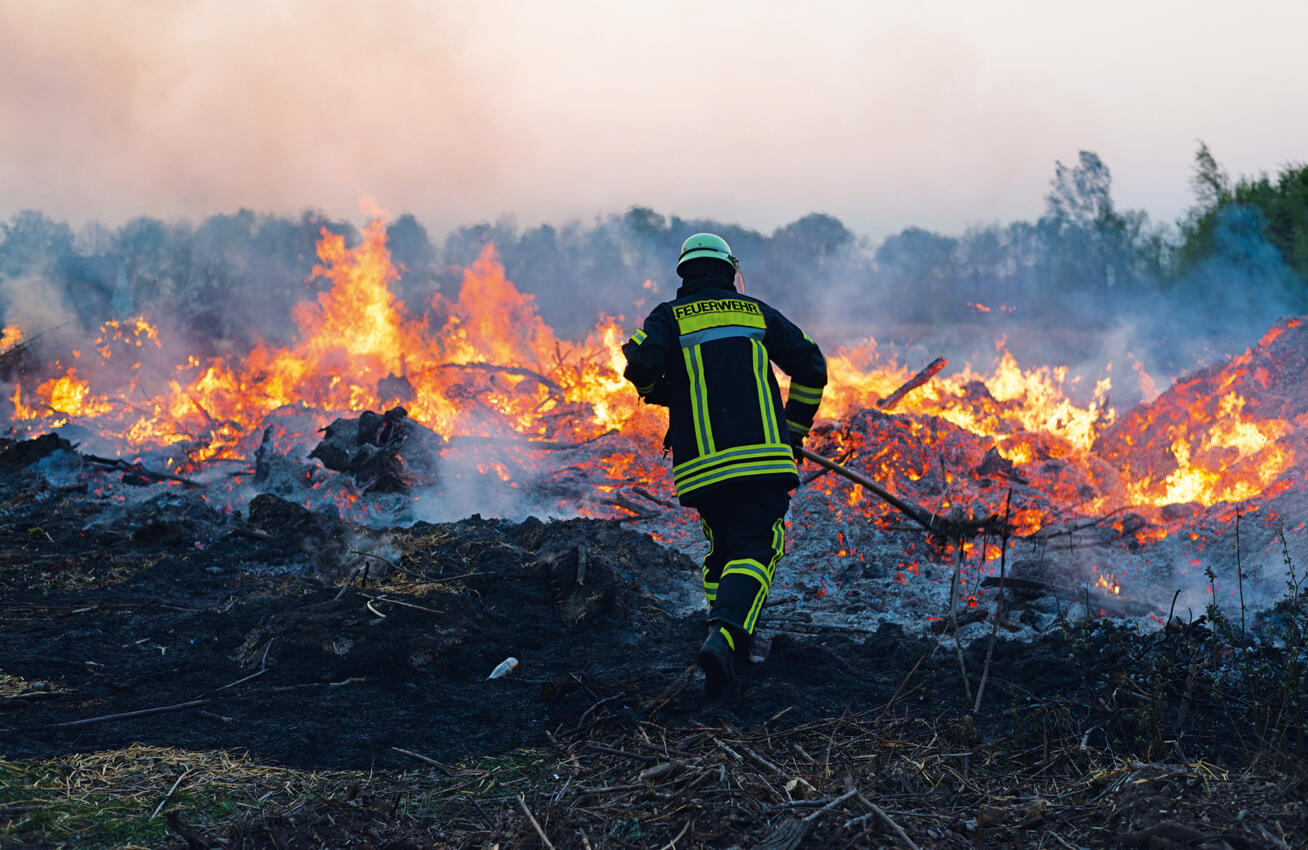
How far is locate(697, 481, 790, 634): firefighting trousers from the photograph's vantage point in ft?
12.8

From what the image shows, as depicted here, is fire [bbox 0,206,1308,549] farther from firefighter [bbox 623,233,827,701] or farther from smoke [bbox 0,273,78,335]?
firefighter [bbox 623,233,827,701]

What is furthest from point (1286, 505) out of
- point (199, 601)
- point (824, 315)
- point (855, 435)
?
point (824, 315)

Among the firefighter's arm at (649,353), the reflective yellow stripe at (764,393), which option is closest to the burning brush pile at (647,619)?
the reflective yellow stripe at (764,393)

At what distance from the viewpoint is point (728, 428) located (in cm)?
411

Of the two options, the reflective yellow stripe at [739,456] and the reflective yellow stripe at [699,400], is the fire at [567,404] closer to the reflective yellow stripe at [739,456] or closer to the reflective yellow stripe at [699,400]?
the reflective yellow stripe at [739,456]

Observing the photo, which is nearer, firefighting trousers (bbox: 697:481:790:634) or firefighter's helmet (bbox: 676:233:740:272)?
firefighting trousers (bbox: 697:481:790:634)

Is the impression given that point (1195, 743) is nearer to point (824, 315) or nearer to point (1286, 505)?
point (1286, 505)

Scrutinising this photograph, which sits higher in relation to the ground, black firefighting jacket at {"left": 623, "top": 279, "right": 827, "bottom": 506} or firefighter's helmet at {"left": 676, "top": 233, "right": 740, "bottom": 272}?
firefighter's helmet at {"left": 676, "top": 233, "right": 740, "bottom": 272}

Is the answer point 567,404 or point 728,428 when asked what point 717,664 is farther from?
point 567,404

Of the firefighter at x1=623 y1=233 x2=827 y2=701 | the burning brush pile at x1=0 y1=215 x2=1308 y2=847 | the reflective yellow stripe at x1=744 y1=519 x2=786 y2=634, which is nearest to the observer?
the burning brush pile at x1=0 y1=215 x2=1308 y2=847

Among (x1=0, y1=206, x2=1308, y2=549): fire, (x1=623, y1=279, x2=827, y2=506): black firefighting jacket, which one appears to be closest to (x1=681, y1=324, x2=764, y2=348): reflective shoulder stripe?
(x1=623, y1=279, x2=827, y2=506): black firefighting jacket

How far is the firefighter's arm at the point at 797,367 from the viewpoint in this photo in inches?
178

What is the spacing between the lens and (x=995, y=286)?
3319 centimetres

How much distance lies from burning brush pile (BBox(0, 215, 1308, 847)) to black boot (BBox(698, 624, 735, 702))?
0.45 ft
